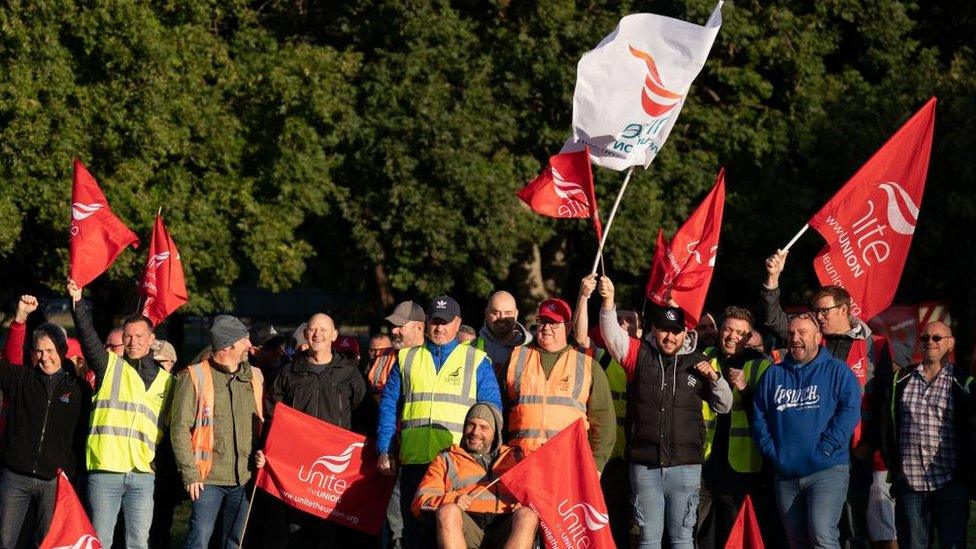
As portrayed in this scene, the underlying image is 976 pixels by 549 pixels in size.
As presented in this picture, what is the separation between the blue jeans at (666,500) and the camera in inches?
389

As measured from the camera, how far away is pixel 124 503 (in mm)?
10141

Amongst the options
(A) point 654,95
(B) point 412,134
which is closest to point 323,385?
(A) point 654,95

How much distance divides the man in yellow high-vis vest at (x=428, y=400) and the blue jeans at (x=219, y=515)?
3.52 feet

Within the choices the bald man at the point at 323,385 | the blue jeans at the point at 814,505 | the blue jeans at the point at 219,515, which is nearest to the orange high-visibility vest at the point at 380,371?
the bald man at the point at 323,385

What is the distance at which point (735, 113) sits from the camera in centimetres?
2475

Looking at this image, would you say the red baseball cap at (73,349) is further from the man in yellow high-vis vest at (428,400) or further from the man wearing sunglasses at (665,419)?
the man wearing sunglasses at (665,419)

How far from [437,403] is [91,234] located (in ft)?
11.1

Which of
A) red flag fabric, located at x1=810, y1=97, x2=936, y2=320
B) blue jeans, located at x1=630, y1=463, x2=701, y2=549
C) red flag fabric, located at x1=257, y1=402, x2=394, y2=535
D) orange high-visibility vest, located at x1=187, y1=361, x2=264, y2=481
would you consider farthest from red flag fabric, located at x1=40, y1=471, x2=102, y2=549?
red flag fabric, located at x1=810, y1=97, x2=936, y2=320

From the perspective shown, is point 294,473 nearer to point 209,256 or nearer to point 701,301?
point 701,301

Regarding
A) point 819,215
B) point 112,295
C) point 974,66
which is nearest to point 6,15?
point 112,295

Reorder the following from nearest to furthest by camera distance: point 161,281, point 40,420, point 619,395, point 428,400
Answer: point 40,420 < point 428,400 < point 619,395 < point 161,281

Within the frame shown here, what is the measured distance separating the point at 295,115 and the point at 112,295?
4.99 m

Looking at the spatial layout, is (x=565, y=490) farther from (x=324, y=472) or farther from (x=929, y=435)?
(x=929, y=435)

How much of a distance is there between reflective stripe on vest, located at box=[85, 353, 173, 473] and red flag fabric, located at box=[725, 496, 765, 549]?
392 centimetres
